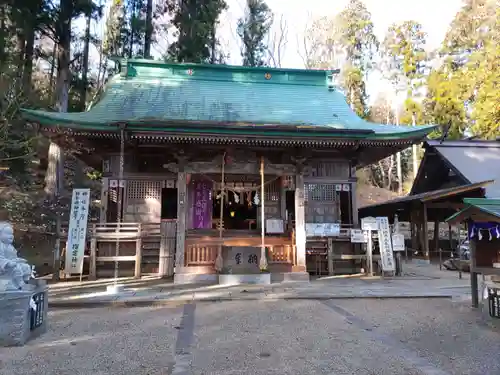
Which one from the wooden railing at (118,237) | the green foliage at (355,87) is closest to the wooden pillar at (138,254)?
the wooden railing at (118,237)

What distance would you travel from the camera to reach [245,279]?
9758 mm

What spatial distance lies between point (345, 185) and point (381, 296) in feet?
18.5

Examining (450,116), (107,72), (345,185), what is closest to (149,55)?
(107,72)

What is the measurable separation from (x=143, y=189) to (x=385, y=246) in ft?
26.7

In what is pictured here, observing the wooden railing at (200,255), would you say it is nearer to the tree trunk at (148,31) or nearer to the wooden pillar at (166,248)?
the wooden pillar at (166,248)

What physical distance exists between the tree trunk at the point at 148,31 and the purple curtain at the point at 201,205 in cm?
1228

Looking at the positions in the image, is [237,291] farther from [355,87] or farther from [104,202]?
[355,87]

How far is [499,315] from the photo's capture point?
5.72 metres

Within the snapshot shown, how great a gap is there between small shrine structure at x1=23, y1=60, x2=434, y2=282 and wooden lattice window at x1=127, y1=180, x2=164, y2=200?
0.11 ft

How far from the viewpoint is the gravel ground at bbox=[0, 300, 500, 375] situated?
155 inches

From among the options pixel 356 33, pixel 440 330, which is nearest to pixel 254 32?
pixel 356 33

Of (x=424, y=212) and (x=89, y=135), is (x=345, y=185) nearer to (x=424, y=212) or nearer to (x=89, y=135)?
(x=424, y=212)

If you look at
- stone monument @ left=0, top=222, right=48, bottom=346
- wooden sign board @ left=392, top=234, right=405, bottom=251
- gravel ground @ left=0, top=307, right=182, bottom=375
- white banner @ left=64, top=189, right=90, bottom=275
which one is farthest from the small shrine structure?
stone monument @ left=0, top=222, right=48, bottom=346

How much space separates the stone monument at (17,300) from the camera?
4.68 meters
